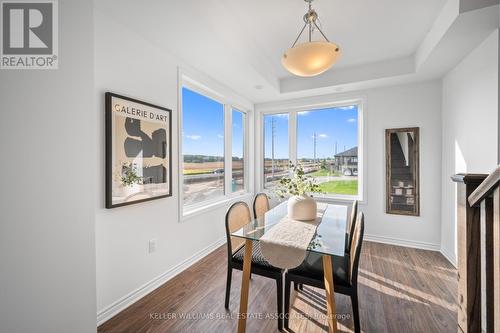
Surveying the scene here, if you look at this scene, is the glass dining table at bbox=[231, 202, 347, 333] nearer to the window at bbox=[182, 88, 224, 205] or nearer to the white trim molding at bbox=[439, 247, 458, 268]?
the window at bbox=[182, 88, 224, 205]

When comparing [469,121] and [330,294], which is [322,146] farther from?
[330,294]

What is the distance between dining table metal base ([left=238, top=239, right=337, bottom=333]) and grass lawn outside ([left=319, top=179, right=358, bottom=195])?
8.22 ft

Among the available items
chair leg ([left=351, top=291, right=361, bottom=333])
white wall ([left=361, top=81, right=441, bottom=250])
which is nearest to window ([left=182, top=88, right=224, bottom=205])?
chair leg ([left=351, top=291, right=361, bottom=333])

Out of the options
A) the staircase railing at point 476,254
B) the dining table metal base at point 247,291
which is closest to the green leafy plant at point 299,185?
the dining table metal base at point 247,291

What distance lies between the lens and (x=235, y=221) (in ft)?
6.64

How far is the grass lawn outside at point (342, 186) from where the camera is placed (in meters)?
3.79

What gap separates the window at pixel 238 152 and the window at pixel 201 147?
38 centimetres

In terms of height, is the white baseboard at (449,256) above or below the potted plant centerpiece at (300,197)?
below

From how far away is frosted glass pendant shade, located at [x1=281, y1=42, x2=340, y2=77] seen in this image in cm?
152

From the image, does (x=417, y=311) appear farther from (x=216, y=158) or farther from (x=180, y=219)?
(x=216, y=158)

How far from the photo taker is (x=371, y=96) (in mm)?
→ 3521

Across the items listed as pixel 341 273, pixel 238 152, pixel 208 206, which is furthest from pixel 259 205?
pixel 238 152

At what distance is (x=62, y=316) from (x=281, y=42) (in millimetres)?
3115

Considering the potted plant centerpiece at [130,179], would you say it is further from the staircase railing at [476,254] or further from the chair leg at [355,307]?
the staircase railing at [476,254]
